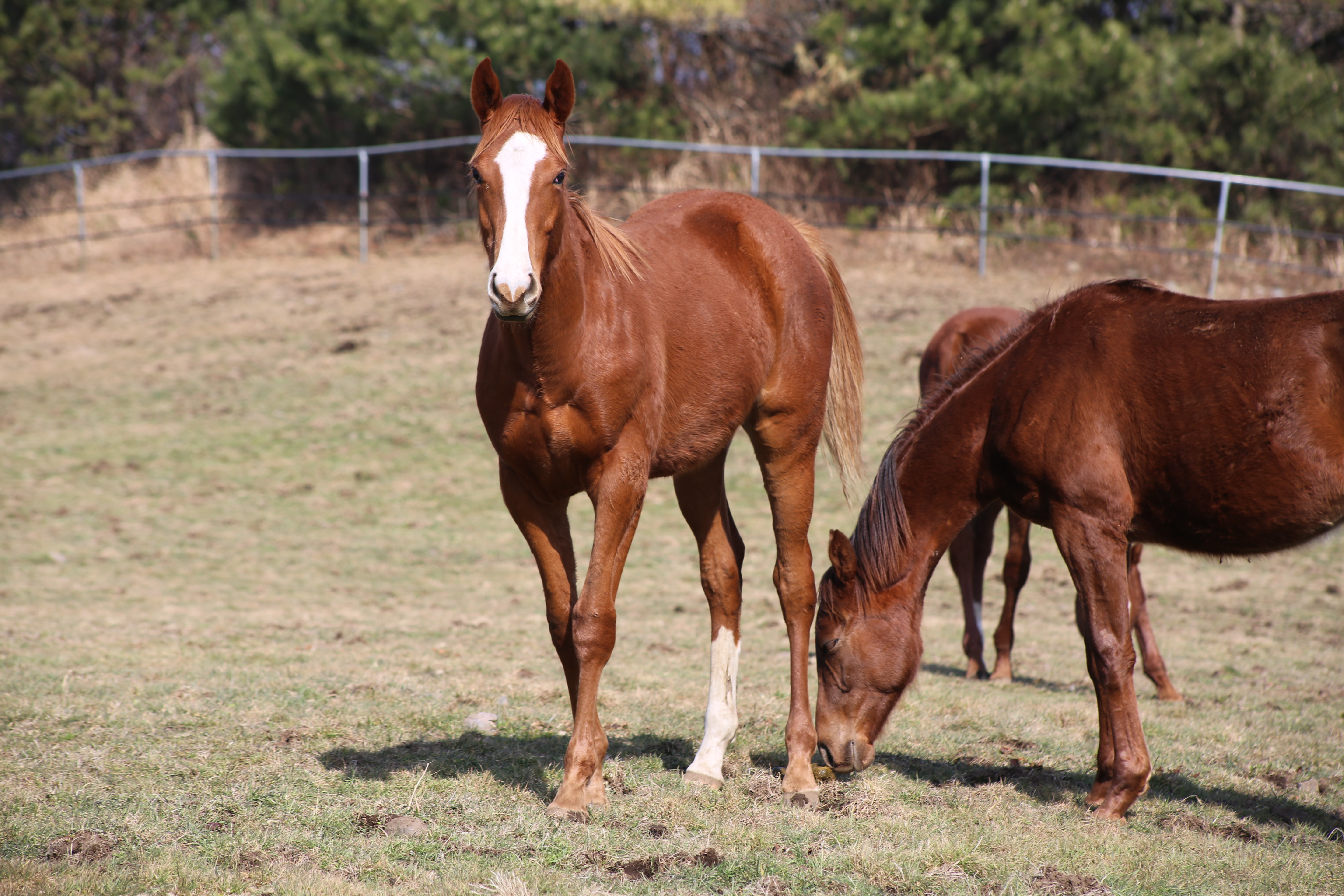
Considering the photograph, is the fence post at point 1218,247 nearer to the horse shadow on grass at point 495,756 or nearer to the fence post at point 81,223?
the horse shadow on grass at point 495,756

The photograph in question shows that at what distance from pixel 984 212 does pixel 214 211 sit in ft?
39.6

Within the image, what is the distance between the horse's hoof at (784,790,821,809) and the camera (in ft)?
12.4

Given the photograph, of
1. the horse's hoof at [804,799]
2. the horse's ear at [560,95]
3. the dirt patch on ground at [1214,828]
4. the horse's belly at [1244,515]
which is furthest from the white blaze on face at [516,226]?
the dirt patch on ground at [1214,828]

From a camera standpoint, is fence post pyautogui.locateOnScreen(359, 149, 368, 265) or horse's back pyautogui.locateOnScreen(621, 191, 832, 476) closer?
horse's back pyautogui.locateOnScreen(621, 191, 832, 476)

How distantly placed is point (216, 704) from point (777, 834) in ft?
8.31

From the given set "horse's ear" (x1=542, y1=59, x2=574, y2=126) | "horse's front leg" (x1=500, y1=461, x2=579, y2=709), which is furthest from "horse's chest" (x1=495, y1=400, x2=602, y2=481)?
"horse's ear" (x1=542, y1=59, x2=574, y2=126)

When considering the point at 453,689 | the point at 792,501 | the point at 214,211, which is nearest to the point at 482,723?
the point at 453,689

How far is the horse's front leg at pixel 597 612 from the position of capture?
137 inches

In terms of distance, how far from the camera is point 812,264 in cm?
467

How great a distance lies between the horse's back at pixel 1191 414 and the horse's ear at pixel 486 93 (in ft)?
6.43

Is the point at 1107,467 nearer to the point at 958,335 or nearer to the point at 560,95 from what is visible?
the point at 560,95

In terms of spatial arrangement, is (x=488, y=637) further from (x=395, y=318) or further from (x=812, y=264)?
(x=395, y=318)

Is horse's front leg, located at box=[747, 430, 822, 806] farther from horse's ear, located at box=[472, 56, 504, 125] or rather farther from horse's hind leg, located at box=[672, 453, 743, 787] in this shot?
horse's ear, located at box=[472, 56, 504, 125]

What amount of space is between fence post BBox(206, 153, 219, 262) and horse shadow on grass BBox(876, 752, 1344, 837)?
15.2 metres
